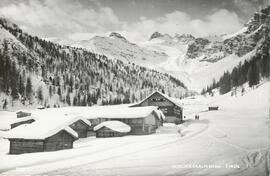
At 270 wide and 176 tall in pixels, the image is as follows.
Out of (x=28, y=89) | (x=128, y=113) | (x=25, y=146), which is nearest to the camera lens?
(x=25, y=146)

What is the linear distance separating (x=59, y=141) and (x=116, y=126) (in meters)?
11.6

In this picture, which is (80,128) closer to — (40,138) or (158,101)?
(40,138)

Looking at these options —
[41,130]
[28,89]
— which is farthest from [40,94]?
[41,130]

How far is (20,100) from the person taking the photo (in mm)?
124500

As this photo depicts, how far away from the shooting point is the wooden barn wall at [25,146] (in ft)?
102

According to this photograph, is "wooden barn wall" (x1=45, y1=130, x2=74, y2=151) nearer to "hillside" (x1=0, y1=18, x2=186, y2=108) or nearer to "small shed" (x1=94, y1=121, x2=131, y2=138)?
"small shed" (x1=94, y1=121, x2=131, y2=138)

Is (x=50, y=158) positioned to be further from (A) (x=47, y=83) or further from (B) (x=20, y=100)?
(A) (x=47, y=83)

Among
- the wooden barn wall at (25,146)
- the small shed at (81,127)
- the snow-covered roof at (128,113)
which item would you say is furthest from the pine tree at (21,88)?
the wooden barn wall at (25,146)

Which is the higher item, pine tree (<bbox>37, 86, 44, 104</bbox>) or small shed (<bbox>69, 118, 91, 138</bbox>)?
pine tree (<bbox>37, 86, 44, 104</bbox>)

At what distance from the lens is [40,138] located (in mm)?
30453

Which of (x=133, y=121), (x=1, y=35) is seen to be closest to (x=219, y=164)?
(x=133, y=121)

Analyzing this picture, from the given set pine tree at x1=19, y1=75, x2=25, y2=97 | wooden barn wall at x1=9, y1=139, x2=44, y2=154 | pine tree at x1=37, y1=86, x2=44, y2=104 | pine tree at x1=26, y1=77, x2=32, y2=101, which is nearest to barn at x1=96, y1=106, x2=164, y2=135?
wooden barn wall at x1=9, y1=139, x2=44, y2=154

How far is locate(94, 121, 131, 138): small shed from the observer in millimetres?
42062

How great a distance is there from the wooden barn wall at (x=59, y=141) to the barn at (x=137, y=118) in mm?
12874
